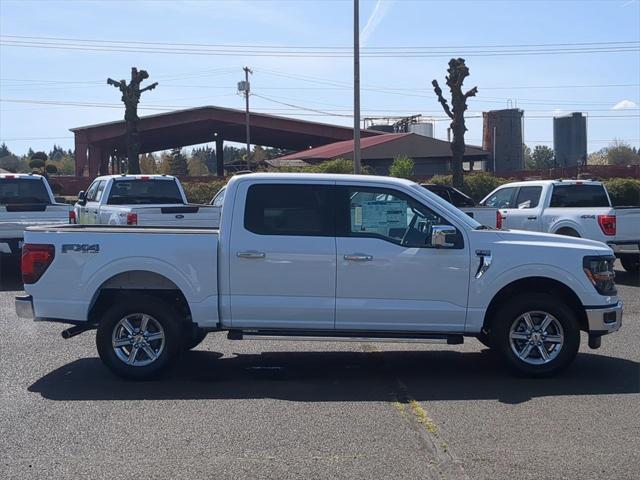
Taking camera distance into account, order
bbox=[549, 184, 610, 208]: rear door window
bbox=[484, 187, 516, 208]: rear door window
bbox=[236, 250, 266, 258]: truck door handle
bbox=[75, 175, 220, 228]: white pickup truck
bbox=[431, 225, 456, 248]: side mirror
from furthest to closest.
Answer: bbox=[484, 187, 516, 208]: rear door window
bbox=[549, 184, 610, 208]: rear door window
bbox=[75, 175, 220, 228]: white pickup truck
bbox=[236, 250, 266, 258]: truck door handle
bbox=[431, 225, 456, 248]: side mirror

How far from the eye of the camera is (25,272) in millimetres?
8078

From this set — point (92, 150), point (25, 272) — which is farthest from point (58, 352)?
point (92, 150)

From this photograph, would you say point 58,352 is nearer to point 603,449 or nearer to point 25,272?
point 25,272

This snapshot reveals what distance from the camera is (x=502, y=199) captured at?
17984 mm

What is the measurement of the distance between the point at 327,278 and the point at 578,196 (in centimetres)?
1025

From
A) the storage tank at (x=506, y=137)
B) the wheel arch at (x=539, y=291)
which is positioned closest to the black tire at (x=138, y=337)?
the wheel arch at (x=539, y=291)

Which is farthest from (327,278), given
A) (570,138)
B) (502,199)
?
(570,138)

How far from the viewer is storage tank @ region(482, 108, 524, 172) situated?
6075cm

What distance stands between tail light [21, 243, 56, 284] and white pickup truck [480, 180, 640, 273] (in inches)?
424

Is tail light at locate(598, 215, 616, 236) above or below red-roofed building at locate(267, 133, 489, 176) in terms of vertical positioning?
below

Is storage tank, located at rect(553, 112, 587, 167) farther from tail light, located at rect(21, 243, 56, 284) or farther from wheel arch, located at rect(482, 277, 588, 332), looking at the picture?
tail light, located at rect(21, 243, 56, 284)

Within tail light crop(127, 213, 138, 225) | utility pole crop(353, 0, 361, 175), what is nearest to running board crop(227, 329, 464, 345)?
tail light crop(127, 213, 138, 225)

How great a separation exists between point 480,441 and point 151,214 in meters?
9.21

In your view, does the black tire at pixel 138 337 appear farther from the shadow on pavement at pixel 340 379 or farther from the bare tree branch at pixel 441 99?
the bare tree branch at pixel 441 99
